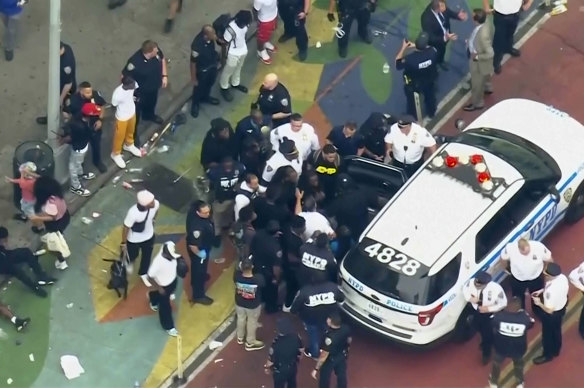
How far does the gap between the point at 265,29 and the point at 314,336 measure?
6308 mm

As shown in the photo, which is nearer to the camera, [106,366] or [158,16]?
[106,366]

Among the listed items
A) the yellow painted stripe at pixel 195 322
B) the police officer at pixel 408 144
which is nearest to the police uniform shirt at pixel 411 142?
the police officer at pixel 408 144

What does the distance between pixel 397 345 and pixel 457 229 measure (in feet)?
5.80

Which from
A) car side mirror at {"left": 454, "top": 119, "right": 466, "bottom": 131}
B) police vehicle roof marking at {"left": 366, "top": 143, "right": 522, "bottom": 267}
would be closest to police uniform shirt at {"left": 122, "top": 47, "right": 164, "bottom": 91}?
police vehicle roof marking at {"left": 366, "top": 143, "right": 522, "bottom": 267}

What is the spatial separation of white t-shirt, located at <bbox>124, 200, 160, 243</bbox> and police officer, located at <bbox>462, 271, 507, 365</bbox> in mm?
4374

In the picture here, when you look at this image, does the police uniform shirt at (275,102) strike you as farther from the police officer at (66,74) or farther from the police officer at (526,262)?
the police officer at (526,262)

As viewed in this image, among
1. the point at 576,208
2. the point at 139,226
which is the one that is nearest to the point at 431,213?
the point at 576,208

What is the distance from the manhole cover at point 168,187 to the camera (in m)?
20.7

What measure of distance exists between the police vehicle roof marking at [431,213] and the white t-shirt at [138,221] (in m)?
2.99

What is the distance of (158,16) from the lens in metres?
23.3

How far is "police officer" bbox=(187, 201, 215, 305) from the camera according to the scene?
1842 centimetres

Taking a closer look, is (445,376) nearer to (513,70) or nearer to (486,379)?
(486,379)

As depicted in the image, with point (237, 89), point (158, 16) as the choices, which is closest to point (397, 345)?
point (237, 89)

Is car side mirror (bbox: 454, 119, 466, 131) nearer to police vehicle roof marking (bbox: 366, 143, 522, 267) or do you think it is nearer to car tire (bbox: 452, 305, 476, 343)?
police vehicle roof marking (bbox: 366, 143, 522, 267)
